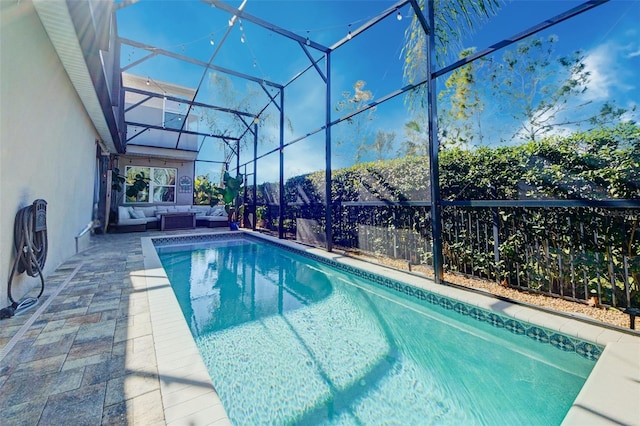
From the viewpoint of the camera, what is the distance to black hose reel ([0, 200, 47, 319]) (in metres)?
2.56

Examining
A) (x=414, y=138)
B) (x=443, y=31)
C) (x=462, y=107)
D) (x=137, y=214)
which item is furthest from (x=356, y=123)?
(x=137, y=214)

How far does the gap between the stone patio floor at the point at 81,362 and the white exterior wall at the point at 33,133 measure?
2.06 feet

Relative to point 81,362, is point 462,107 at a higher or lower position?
higher

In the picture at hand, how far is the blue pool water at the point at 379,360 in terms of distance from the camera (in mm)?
1818

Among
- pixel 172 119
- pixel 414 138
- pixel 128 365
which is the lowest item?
pixel 128 365

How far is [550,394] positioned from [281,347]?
85.9 inches

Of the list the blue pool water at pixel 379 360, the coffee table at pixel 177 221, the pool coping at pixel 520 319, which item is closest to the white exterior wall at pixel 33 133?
the pool coping at pixel 520 319

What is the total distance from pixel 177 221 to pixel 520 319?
1067 centimetres

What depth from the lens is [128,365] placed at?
1.73m

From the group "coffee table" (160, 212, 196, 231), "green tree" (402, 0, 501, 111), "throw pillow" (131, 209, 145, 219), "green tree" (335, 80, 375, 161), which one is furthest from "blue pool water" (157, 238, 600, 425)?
"green tree" (335, 80, 375, 161)

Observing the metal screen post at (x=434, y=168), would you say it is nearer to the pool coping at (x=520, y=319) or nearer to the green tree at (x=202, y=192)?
the pool coping at (x=520, y=319)

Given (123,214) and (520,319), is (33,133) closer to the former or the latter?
(520,319)

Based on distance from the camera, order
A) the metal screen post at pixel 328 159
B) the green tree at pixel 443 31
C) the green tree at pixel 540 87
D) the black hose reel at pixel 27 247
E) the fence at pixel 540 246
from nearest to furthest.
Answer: the fence at pixel 540 246, the black hose reel at pixel 27 247, the green tree at pixel 443 31, the green tree at pixel 540 87, the metal screen post at pixel 328 159

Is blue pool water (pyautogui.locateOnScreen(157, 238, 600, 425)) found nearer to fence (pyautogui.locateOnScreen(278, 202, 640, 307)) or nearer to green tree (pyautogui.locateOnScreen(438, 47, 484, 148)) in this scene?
fence (pyautogui.locateOnScreen(278, 202, 640, 307))
